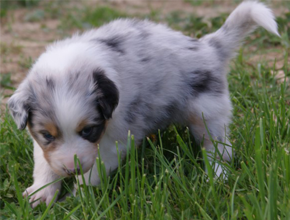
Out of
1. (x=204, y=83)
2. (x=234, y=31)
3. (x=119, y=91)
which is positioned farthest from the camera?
(x=234, y=31)

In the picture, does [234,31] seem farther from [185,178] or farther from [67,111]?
[67,111]

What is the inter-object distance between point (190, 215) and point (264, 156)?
1.85 ft

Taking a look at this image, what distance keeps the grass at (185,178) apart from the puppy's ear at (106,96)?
22cm

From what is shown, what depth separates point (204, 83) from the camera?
3.45 meters

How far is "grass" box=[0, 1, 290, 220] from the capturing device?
2465 mm

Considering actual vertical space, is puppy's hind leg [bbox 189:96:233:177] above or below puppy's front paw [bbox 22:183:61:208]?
above

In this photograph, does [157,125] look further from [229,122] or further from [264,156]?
[264,156]

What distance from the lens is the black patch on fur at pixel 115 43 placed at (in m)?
3.27

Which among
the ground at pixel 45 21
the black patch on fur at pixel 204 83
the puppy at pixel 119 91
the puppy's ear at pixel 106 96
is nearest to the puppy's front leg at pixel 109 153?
the puppy at pixel 119 91

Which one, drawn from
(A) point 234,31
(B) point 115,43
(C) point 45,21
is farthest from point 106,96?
(C) point 45,21

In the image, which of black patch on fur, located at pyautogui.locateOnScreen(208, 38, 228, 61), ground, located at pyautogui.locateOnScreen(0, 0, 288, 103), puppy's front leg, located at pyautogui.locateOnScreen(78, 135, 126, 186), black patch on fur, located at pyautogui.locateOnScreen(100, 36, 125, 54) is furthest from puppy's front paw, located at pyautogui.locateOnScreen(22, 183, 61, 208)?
ground, located at pyautogui.locateOnScreen(0, 0, 288, 103)

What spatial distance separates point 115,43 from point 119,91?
1.44 ft

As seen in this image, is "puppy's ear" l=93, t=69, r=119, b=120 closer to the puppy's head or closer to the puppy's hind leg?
the puppy's head

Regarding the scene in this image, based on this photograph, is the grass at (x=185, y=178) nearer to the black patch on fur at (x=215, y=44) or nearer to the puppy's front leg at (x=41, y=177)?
the puppy's front leg at (x=41, y=177)
